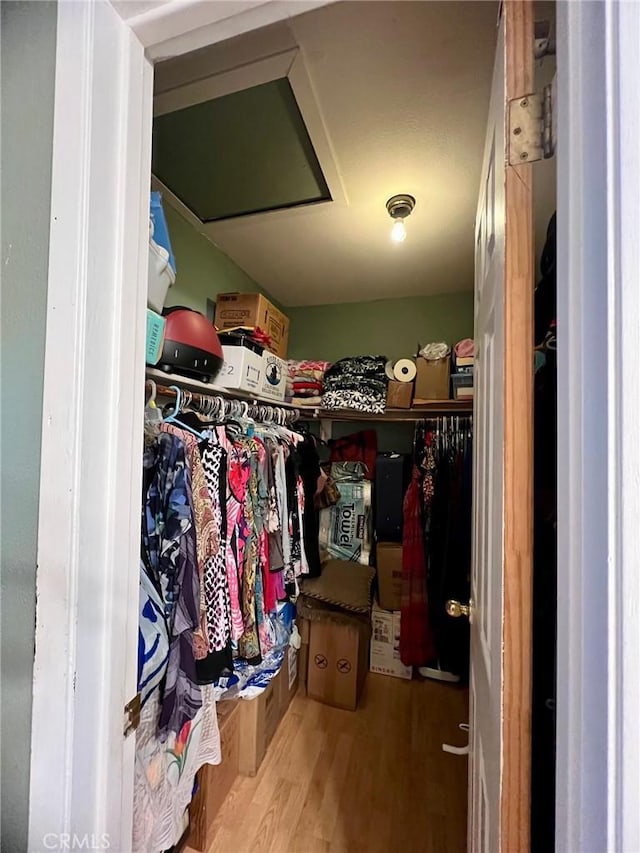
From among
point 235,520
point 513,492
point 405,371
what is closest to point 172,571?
point 235,520

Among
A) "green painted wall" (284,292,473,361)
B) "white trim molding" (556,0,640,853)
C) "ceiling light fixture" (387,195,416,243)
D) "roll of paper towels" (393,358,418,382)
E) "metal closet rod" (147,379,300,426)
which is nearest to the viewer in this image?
"white trim molding" (556,0,640,853)

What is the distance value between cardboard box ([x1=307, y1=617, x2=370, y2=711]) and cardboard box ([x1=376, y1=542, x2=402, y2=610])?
26 cm

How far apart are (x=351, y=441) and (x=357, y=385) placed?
0.50m

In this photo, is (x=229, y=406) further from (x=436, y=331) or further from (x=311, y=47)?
(x=436, y=331)

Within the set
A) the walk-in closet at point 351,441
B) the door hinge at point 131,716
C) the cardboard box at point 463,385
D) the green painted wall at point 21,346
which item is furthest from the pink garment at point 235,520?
the cardboard box at point 463,385

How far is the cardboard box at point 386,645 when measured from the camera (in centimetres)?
225

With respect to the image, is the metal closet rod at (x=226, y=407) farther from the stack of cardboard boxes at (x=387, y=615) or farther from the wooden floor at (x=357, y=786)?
the wooden floor at (x=357, y=786)

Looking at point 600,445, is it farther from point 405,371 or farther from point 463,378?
point 405,371

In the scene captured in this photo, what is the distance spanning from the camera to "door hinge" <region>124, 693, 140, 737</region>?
0.62 metres

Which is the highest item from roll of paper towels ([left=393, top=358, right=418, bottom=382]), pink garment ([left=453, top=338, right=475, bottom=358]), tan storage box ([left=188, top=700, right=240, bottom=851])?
pink garment ([left=453, top=338, right=475, bottom=358])

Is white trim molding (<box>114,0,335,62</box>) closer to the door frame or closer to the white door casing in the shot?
the door frame

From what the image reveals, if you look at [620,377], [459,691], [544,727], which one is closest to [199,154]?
[620,377]

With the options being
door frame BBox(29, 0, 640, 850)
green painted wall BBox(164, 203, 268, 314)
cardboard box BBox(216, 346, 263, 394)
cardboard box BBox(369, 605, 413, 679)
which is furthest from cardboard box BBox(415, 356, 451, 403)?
door frame BBox(29, 0, 640, 850)

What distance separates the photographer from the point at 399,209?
160 centimetres
